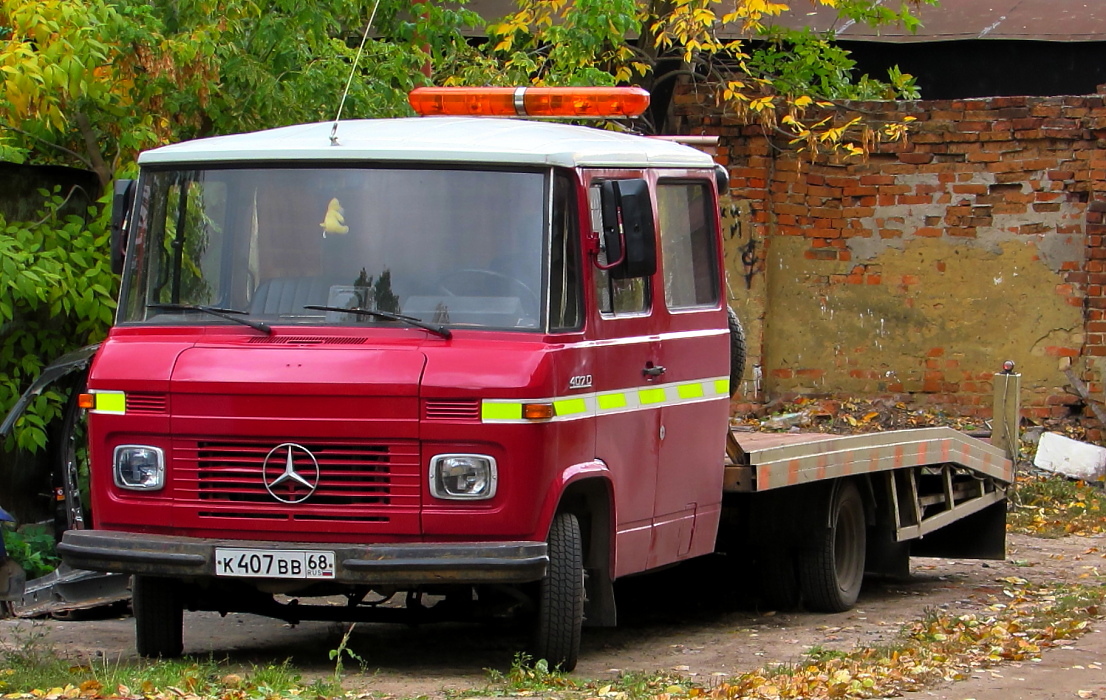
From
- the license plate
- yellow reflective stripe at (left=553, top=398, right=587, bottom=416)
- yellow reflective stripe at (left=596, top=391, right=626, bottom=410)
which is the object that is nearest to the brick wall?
yellow reflective stripe at (left=596, top=391, right=626, bottom=410)

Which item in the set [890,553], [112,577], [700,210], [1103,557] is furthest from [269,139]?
[1103,557]

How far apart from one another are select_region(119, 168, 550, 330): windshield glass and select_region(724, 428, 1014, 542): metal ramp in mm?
2253

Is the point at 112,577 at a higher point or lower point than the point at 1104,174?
lower

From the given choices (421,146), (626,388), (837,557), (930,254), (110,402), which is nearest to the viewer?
(110,402)

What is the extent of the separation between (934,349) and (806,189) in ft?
6.07

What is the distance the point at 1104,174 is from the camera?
48.6 feet

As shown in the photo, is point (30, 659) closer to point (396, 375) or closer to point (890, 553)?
point (396, 375)

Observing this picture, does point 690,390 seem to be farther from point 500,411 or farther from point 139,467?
point 139,467

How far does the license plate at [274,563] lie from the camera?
6.60m

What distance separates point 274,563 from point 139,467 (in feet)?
2.41

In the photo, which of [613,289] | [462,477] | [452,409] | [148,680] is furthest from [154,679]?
[613,289]

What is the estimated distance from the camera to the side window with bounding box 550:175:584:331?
272 inches

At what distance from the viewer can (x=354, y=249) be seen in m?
6.98

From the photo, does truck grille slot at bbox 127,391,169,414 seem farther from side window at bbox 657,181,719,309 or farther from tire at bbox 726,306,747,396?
tire at bbox 726,306,747,396
